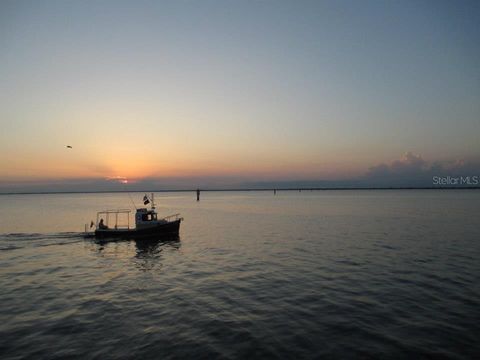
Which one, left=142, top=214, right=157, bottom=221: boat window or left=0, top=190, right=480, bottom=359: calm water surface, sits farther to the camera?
left=142, top=214, right=157, bottom=221: boat window

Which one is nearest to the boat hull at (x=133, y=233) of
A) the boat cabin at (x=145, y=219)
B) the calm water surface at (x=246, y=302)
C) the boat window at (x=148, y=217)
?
the boat cabin at (x=145, y=219)

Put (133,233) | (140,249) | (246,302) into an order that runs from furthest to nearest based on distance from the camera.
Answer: (133,233) < (140,249) < (246,302)

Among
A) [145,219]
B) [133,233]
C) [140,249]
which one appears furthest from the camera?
[145,219]

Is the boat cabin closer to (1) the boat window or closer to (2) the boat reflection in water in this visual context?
(1) the boat window

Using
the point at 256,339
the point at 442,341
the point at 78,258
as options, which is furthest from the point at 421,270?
the point at 78,258

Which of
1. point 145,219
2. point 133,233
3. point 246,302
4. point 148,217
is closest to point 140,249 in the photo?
point 133,233

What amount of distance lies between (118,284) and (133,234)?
24.4 metres

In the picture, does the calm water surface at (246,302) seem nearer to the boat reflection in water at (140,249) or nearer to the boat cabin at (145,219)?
the boat reflection in water at (140,249)

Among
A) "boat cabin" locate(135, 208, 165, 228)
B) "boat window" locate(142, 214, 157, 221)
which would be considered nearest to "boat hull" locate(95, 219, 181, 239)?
"boat cabin" locate(135, 208, 165, 228)

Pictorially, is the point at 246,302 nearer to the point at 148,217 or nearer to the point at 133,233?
the point at 133,233

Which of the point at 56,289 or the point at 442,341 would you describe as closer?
the point at 442,341

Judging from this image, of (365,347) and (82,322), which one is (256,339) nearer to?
(365,347)

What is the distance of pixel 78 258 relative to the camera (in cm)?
3678

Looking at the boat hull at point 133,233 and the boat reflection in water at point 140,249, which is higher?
the boat hull at point 133,233
